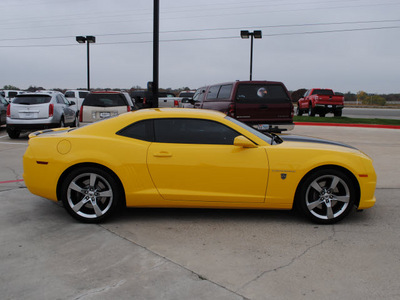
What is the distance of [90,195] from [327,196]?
288cm

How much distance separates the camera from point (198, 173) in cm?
490

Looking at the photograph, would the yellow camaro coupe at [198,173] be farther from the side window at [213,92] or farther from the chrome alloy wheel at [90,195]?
the side window at [213,92]

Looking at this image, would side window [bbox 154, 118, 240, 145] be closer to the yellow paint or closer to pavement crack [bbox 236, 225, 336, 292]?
the yellow paint

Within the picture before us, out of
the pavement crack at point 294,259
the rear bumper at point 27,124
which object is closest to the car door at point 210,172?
the pavement crack at point 294,259

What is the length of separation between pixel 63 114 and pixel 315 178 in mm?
12118

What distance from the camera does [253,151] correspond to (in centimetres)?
493

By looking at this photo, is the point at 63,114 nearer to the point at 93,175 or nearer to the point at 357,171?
the point at 93,175

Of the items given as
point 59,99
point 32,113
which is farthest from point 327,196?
point 59,99

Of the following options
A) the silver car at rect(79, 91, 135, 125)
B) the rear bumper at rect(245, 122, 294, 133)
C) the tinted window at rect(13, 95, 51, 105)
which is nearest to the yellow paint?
the rear bumper at rect(245, 122, 294, 133)

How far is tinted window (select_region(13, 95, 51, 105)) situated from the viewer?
555 inches

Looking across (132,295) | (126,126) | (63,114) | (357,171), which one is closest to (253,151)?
(357,171)

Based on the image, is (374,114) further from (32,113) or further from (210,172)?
(210,172)

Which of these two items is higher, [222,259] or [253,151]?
[253,151]

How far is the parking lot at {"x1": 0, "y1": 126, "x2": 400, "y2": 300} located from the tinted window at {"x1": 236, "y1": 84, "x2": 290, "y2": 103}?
659 cm
